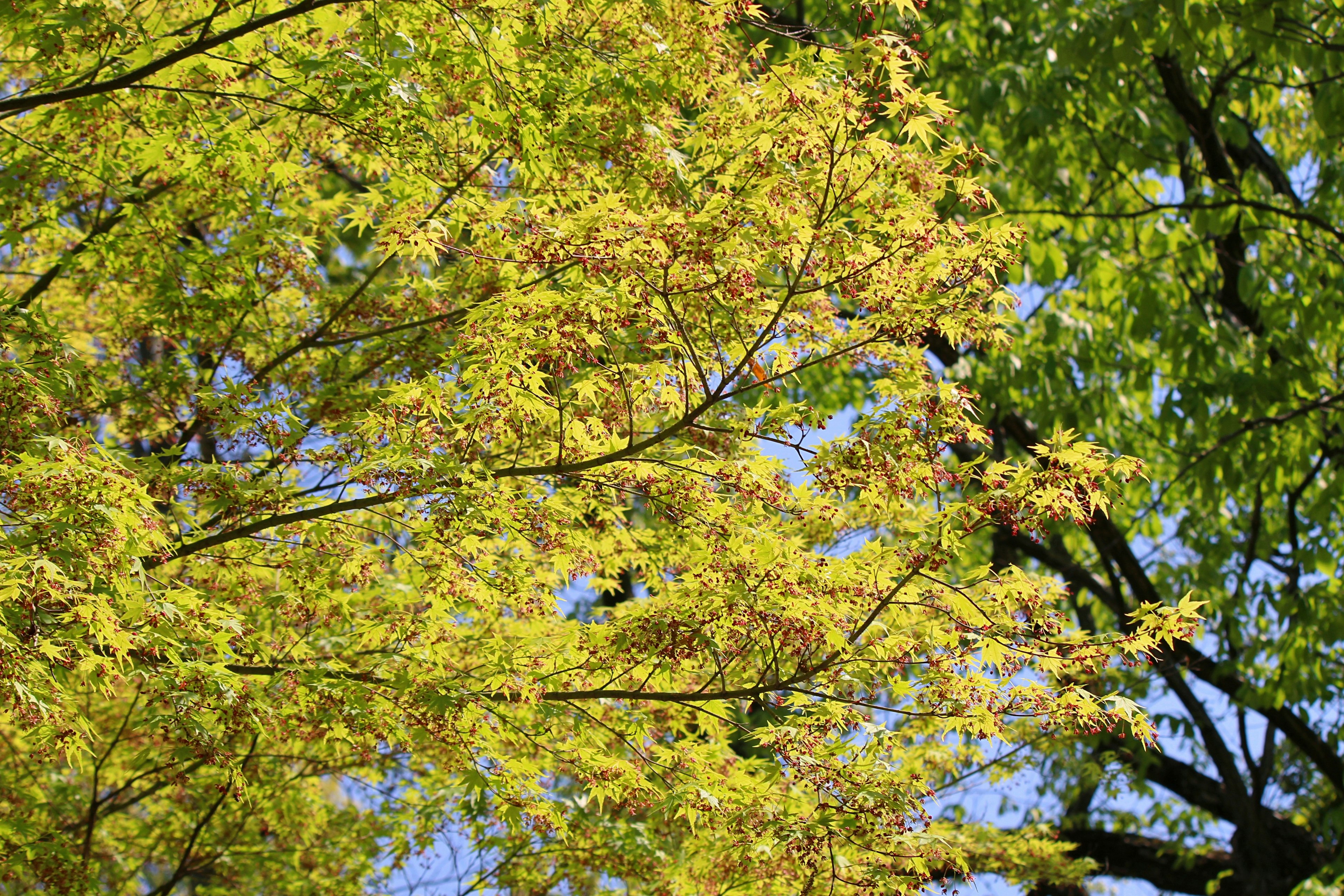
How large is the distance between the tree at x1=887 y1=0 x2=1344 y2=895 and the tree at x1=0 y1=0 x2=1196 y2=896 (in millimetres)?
3407

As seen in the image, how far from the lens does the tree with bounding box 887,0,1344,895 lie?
8.00 meters

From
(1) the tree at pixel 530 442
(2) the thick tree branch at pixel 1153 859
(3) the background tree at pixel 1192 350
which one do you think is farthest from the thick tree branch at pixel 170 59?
(2) the thick tree branch at pixel 1153 859

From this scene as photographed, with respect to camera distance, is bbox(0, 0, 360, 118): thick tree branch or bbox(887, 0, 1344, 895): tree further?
bbox(887, 0, 1344, 895): tree

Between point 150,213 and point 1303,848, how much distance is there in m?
9.95

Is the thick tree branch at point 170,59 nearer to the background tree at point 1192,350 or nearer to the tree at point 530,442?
the tree at point 530,442

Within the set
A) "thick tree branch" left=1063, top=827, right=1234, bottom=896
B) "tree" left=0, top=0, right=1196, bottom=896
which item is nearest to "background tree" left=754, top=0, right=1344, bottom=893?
"thick tree branch" left=1063, top=827, right=1234, bottom=896

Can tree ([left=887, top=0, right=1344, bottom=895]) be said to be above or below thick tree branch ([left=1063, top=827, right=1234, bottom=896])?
above

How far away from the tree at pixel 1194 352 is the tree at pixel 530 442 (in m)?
3.41

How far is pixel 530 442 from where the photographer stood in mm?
5312

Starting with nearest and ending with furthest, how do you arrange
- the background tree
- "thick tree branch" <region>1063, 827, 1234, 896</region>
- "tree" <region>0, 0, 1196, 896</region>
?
1. "tree" <region>0, 0, 1196, 896</region>
2. the background tree
3. "thick tree branch" <region>1063, 827, 1234, 896</region>

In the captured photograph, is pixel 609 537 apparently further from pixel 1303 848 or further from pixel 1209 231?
pixel 1303 848

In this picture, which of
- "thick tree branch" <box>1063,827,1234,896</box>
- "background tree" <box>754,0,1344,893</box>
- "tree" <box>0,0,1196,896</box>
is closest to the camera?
"tree" <box>0,0,1196,896</box>

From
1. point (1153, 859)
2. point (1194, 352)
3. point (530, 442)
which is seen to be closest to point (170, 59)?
point (530, 442)

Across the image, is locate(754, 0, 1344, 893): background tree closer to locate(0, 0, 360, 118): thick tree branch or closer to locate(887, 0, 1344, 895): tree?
locate(887, 0, 1344, 895): tree
